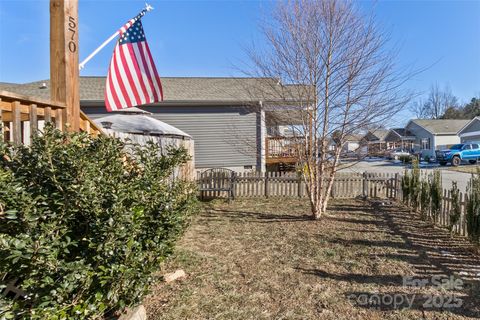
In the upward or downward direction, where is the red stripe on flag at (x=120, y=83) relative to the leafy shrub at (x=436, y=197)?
upward

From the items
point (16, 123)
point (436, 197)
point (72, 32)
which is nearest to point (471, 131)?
point (436, 197)

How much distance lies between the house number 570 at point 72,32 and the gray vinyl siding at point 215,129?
10350 mm

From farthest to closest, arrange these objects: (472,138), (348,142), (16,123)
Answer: (472,138) → (348,142) → (16,123)

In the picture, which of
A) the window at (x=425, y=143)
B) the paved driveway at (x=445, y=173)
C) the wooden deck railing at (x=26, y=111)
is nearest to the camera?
the wooden deck railing at (x=26, y=111)

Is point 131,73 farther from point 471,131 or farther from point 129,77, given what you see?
point 471,131

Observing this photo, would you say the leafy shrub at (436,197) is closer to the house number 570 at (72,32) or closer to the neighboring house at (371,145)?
the neighboring house at (371,145)

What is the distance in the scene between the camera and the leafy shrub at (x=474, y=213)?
14.8 ft

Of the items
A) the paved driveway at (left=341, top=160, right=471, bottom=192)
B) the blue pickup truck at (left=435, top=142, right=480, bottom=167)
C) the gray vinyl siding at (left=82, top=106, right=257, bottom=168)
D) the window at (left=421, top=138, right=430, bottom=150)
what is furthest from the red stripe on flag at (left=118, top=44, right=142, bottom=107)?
the window at (left=421, top=138, right=430, bottom=150)

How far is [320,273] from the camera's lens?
3.80m

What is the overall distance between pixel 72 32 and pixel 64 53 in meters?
0.25

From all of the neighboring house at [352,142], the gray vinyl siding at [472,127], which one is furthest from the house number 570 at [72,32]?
the gray vinyl siding at [472,127]

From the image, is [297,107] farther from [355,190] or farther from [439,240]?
[355,190]

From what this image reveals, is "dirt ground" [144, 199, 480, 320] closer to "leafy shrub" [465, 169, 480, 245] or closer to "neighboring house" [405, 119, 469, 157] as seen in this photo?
"leafy shrub" [465, 169, 480, 245]

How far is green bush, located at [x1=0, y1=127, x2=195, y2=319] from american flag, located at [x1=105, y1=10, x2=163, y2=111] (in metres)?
2.44
